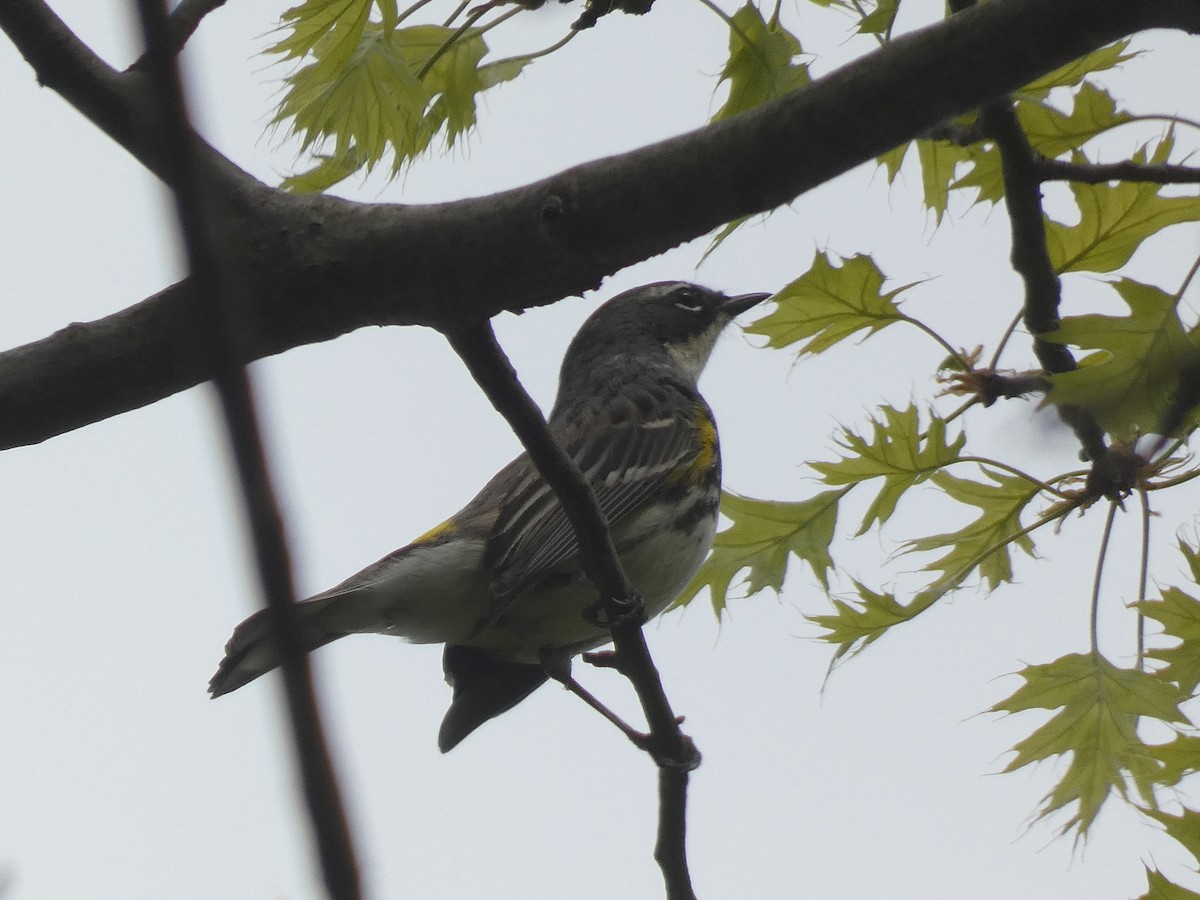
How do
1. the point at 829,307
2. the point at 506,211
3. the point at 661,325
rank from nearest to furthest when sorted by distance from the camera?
the point at 506,211 < the point at 829,307 < the point at 661,325

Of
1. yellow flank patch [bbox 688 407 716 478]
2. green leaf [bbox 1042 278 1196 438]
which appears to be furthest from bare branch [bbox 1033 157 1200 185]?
yellow flank patch [bbox 688 407 716 478]

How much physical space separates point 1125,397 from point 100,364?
1.90m

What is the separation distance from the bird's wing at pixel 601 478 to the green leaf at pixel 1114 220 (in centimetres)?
157

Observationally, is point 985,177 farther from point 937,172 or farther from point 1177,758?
point 1177,758

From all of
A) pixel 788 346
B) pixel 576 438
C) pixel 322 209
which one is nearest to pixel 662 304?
pixel 576 438

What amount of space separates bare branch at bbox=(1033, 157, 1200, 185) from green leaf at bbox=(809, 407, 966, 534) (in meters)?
0.73

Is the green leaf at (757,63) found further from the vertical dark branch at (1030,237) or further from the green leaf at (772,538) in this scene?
the green leaf at (772,538)

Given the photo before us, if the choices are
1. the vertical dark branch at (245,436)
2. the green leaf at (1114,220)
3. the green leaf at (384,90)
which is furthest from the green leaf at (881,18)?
the vertical dark branch at (245,436)

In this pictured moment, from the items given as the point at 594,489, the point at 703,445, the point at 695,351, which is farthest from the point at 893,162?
the point at 695,351

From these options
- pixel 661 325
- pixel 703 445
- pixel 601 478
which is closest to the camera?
pixel 601 478

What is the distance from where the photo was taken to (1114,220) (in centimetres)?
355

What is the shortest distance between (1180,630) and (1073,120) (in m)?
1.32

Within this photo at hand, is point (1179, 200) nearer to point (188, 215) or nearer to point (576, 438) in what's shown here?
point (576, 438)

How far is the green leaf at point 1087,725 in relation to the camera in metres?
3.51
